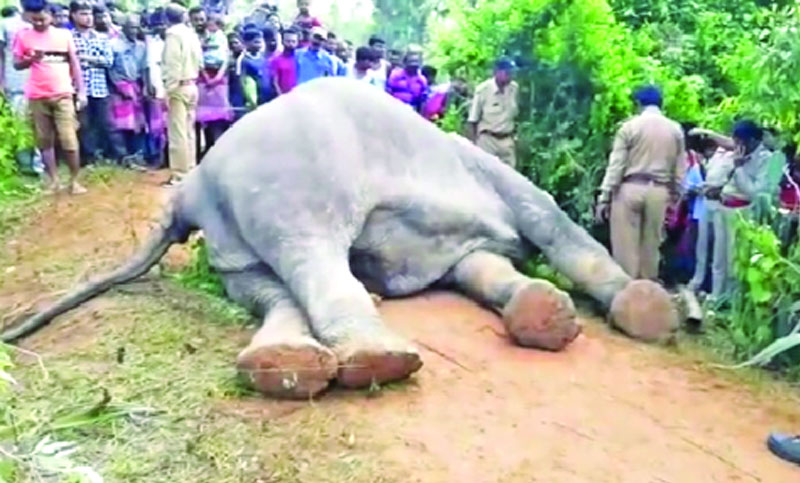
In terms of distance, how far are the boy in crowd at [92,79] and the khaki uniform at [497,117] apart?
335 centimetres

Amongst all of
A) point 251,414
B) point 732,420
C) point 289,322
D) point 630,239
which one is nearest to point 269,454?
point 251,414

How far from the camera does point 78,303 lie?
5.84 meters

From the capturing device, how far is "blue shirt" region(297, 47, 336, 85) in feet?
33.3

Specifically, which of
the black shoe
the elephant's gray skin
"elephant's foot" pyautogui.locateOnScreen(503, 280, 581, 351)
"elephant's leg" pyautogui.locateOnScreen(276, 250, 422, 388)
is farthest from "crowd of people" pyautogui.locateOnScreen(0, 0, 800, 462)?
"elephant's leg" pyautogui.locateOnScreen(276, 250, 422, 388)

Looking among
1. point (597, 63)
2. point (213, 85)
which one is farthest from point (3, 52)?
point (597, 63)

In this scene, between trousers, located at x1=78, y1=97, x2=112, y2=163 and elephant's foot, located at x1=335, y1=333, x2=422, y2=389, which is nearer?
elephant's foot, located at x1=335, y1=333, x2=422, y2=389

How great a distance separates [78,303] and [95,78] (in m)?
4.32

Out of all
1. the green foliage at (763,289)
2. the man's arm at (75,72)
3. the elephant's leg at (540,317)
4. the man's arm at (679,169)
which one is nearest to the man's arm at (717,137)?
the man's arm at (679,169)

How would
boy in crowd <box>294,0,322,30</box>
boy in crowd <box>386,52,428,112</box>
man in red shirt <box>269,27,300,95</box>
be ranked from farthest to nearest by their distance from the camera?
boy in crowd <box>294,0,322,30</box>
boy in crowd <box>386,52,428,112</box>
man in red shirt <box>269,27,300,95</box>

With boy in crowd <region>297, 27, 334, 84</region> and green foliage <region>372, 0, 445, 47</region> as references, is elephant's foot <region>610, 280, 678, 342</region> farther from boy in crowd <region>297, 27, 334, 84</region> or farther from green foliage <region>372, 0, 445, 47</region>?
green foliage <region>372, 0, 445, 47</region>

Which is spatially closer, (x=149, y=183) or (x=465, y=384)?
(x=465, y=384)

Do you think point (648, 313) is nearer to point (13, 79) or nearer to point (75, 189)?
point (75, 189)

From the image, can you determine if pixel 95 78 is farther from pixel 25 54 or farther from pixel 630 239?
pixel 630 239

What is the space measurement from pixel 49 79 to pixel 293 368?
4861mm
